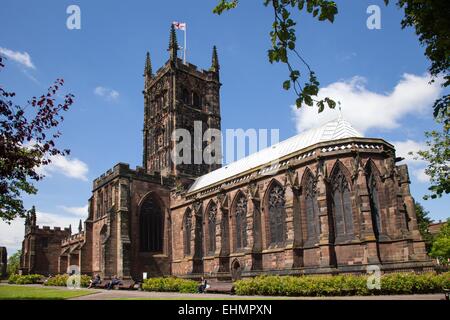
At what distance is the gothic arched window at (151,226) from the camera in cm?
3947

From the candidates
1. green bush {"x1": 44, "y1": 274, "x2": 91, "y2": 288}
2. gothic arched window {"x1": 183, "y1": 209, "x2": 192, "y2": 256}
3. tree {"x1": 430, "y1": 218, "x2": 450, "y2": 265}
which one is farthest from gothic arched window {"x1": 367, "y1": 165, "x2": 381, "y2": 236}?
tree {"x1": 430, "y1": 218, "x2": 450, "y2": 265}

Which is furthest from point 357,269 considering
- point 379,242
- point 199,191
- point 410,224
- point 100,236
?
point 100,236

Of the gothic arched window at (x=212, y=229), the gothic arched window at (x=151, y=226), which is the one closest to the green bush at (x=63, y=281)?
the gothic arched window at (x=151, y=226)

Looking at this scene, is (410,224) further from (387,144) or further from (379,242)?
(387,144)

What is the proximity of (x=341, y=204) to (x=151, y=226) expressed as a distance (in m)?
21.9

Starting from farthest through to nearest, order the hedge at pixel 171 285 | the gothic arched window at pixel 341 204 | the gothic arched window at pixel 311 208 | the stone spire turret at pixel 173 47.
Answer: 1. the stone spire turret at pixel 173 47
2. the gothic arched window at pixel 311 208
3. the hedge at pixel 171 285
4. the gothic arched window at pixel 341 204

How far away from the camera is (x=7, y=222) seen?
20.1 metres

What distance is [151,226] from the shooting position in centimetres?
4038

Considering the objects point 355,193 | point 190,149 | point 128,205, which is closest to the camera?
point 355,193

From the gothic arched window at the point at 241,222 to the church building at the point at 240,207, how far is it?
107 millimetres

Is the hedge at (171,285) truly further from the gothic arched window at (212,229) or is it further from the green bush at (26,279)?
the green bush at (26,279)

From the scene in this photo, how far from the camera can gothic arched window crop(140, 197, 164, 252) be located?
39.5 metres
